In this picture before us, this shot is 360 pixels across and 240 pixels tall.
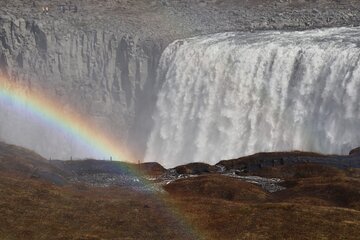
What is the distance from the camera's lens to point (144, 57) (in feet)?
288

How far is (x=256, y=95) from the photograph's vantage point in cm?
6919

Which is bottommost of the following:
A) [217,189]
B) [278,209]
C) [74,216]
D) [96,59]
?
[74,216]

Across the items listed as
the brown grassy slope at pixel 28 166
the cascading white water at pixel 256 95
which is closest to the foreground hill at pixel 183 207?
the brown grassy slope at pixel 28 166

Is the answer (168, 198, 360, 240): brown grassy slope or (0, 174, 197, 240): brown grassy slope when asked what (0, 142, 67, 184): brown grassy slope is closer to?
(0, 174, 197, 240): brown grassy slope

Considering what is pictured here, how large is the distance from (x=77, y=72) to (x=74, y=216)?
68.3 metres

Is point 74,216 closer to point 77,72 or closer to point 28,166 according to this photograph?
point 28,166

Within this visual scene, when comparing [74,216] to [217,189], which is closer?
[74,216]

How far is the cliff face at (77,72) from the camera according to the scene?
9000cm

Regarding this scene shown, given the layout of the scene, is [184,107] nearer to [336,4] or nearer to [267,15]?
[267,15]

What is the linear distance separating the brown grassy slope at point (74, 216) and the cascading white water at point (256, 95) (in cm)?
3322

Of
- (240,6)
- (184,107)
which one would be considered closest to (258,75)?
(184,107)

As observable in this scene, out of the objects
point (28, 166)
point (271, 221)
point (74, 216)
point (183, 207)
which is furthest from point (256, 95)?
point (74, 216)

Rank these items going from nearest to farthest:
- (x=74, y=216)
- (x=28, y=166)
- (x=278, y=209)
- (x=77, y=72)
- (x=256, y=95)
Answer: (x=74, y=216) < (x=278, y=209) < (x=28, y=166) < (x=256, y=95) < (x=77, y=72)

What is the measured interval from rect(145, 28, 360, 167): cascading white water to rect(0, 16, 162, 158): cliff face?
8.30 m
